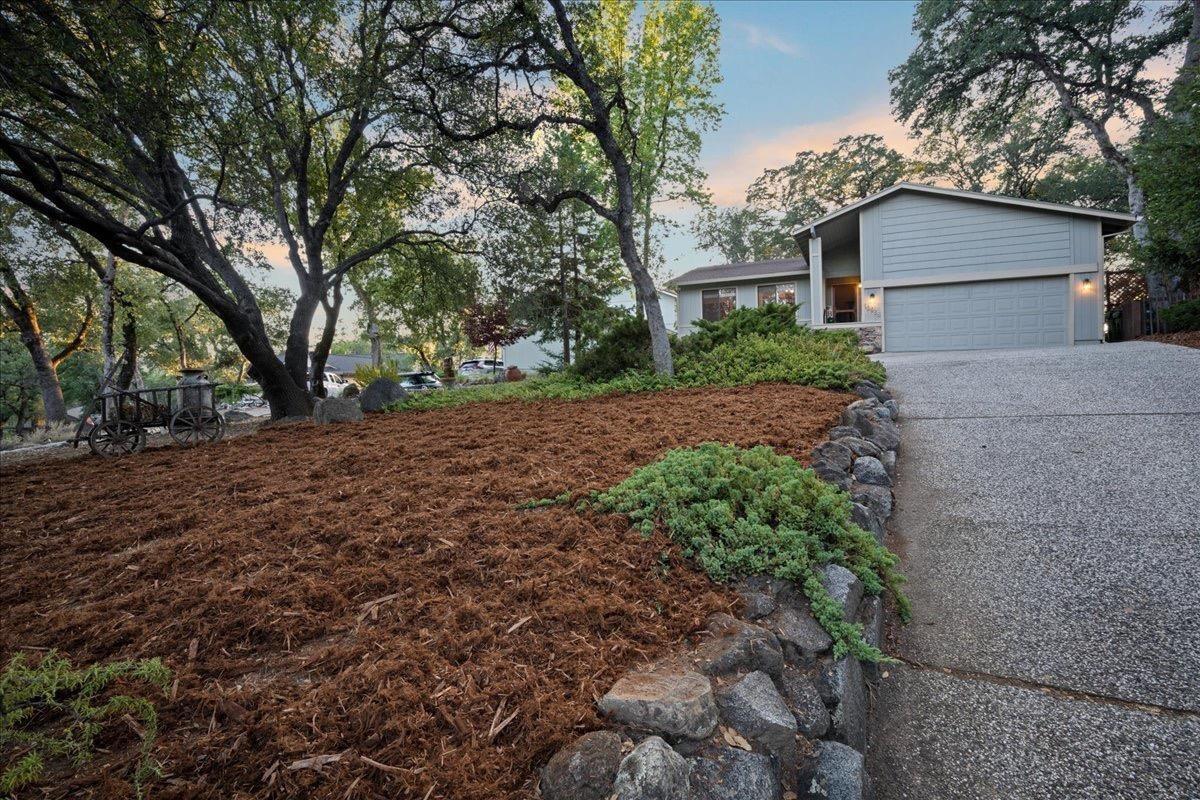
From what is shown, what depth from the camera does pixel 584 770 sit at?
3.56 ft

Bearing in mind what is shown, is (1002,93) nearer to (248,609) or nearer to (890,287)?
(890,287)

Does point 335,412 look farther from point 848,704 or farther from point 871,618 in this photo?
point 848,704

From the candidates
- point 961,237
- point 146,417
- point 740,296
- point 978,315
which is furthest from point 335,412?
point 978,315

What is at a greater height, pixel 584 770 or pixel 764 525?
pixel 764 525

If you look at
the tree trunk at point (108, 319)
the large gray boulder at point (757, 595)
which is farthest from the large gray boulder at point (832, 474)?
the tree trunk at point (108, 319)

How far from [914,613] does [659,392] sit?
15.5 feet

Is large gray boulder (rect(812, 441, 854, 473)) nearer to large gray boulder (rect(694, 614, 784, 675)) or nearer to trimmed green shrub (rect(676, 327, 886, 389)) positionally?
large gray boulder (rect(694, 614, 784, 675))

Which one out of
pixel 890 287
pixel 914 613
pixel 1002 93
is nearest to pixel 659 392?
pixel 914 613

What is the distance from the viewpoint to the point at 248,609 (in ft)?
5.65

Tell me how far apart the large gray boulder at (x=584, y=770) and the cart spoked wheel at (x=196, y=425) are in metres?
6.94

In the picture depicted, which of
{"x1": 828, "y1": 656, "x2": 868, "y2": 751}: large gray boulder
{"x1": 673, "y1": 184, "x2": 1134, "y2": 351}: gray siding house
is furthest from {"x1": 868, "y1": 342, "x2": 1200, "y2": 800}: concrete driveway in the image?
{"x1": 673, "y1": 184, "x2": 1134, "y2": 351}: gray siding house

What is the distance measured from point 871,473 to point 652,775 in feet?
9.17

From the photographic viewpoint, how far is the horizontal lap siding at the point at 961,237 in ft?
39.0

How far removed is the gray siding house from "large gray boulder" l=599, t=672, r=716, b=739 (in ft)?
43.2
